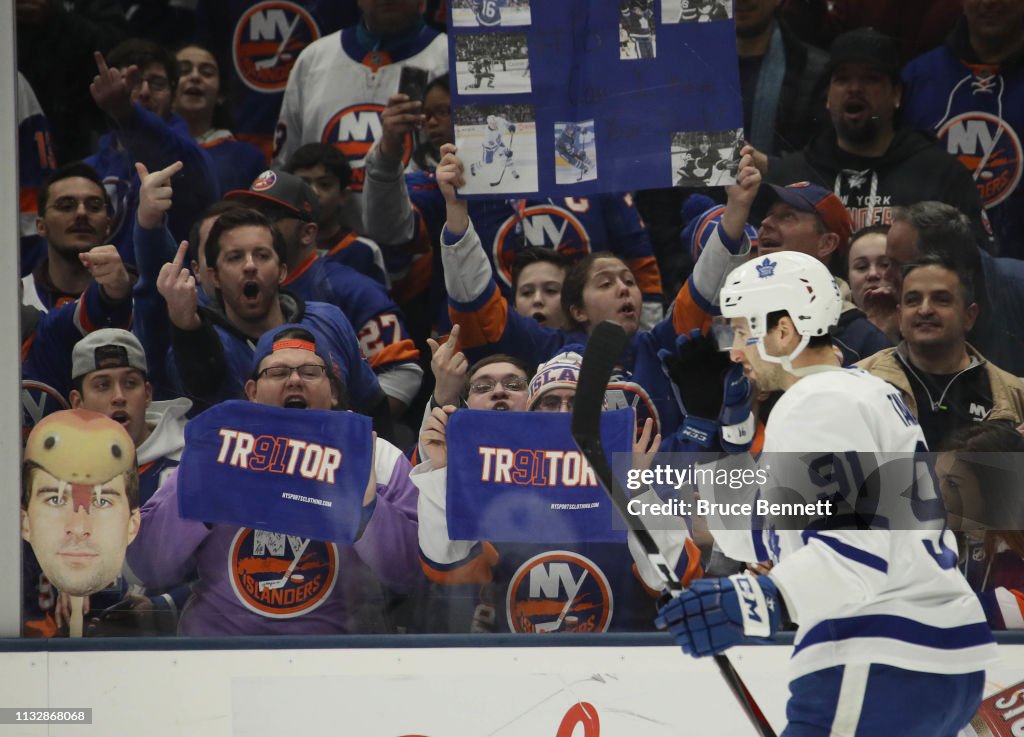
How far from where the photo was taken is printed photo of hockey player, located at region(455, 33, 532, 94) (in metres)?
3.48

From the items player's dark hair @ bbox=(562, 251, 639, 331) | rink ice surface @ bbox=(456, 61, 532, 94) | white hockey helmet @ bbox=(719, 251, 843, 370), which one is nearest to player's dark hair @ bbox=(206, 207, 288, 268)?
rink ice surface @ bbox=(456, 61, 532, 94)

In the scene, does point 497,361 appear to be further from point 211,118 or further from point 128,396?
point 211,118

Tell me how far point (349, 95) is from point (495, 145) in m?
0.46

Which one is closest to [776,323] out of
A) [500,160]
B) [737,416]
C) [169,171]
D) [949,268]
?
[737,416]

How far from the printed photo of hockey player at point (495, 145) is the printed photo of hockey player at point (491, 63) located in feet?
0.18

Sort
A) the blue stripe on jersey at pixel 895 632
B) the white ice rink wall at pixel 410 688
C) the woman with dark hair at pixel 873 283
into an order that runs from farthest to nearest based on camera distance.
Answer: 1. the woman with dark hair at pixel 873 283
2. the white ice rink wall at pixel 410 688
3. the blue stripe on jersey at pixel 895 632

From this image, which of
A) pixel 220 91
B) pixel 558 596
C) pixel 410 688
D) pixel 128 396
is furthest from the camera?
pixel 220 91

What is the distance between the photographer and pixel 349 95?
143 inches

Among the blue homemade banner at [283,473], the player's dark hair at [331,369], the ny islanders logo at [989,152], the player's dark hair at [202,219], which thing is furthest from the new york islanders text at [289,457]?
the ny islanders logo at [989,152]

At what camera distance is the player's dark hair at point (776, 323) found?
96.5 inches

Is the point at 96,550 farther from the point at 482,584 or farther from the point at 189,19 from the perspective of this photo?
the point at 189,19

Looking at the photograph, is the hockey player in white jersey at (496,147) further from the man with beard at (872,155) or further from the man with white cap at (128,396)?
the man with white cap at (128,396)

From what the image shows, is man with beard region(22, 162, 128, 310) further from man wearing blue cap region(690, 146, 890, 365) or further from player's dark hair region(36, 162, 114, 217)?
man wearing blue cap region(690, 146, 890, 365)

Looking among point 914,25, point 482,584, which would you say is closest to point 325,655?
point 482,584
